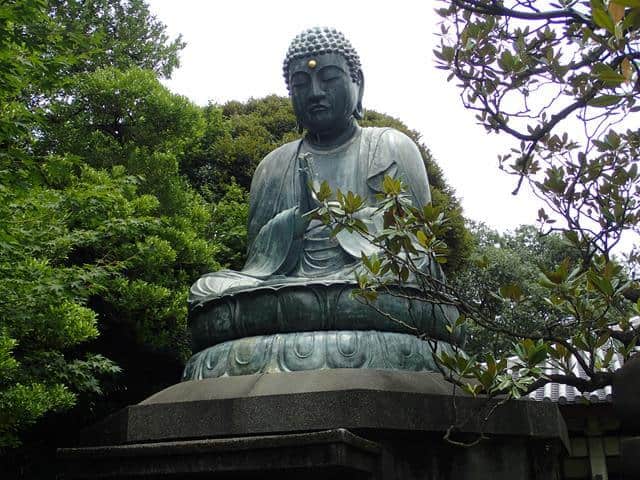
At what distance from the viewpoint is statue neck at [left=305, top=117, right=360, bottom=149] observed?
21.7 ft

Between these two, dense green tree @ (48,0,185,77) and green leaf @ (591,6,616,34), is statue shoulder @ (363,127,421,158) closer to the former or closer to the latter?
green leaf @ (591,6,616,34)

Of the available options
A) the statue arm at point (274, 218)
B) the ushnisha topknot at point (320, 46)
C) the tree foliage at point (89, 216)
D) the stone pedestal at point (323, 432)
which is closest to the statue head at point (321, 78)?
the ushnisha topknot at point (320, 46)

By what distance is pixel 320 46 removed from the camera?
6441 mm

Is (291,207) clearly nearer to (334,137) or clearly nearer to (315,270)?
(315,270)

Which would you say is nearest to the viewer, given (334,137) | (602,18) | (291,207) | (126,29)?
(602,18)

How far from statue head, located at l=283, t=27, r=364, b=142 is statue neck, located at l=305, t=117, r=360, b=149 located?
1.4 inches

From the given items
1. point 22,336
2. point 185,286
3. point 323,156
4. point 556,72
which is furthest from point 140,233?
point 556,72

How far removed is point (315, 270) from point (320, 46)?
1845 mm

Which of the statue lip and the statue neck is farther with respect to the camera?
the statue neck

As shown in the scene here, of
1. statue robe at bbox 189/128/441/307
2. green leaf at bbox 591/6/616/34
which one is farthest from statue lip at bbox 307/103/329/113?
green leaf at bbox 591/6/616/34

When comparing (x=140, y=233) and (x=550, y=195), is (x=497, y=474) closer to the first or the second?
(x=550, y=195)

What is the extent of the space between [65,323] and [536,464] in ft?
14.8

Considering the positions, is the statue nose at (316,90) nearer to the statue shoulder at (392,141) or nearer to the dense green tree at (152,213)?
the statue shoulder at (392,141)

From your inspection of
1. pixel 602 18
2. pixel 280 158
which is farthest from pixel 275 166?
pixel 602 18
